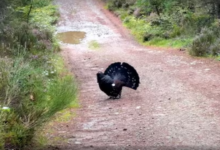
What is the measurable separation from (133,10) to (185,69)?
15402 mm

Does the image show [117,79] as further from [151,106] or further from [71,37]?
[71,37]

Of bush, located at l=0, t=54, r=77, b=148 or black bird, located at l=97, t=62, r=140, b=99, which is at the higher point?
bush, located at l=0, t=54, r=77, b=148

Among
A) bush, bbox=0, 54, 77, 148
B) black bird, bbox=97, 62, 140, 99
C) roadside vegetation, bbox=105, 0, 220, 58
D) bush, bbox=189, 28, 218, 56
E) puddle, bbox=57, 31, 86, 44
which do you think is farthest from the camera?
puddle, bbox=57, 31, 86, 44

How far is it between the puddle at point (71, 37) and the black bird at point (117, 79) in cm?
1214

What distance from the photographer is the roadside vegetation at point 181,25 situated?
15570mm

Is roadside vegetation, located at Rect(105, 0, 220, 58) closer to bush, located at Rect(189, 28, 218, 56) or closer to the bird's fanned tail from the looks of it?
bush, located at Rect(189, 28, 218, 56)

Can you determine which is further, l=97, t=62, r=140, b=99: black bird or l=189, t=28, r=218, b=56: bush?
l=189, t=28, r=218, b=56: bush

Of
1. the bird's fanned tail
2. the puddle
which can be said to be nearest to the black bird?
the bird's fanned tail

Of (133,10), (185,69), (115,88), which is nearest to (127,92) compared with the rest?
(115,88)

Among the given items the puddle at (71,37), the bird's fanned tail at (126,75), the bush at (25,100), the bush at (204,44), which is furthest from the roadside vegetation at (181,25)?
the bush at (25,100)

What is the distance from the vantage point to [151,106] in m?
9.05

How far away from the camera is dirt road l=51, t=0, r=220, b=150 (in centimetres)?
673

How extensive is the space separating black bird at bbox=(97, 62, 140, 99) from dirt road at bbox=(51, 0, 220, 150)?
33 cm

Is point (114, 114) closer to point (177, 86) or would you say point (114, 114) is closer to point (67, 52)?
point (177, 86)
